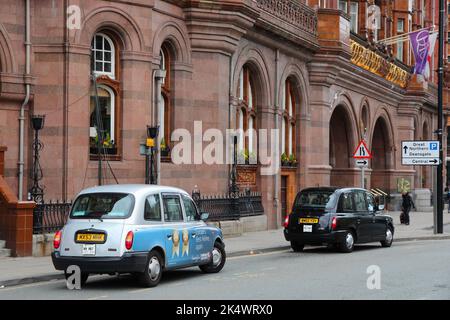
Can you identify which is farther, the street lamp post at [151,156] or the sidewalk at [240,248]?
Answer: the street lamp post at [151,156]

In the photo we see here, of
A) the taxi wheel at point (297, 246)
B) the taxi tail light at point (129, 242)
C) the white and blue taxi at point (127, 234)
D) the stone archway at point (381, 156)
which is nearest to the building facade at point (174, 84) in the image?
the taxi wheel at point (297, 246)

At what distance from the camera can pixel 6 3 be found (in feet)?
67.4

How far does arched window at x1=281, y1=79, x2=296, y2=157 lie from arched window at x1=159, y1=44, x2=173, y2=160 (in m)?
8.13

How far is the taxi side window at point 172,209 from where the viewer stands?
1532cm

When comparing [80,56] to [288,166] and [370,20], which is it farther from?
[370,20]

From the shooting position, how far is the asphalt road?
43.8 feet

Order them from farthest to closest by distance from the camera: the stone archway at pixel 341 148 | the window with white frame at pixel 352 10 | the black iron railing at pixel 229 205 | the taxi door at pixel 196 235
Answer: the window with white frame at pixel 352 10
the stone archway at pixel 341 148
the black iron railing at pixel 229 205
the taxi door at pixel 196 235

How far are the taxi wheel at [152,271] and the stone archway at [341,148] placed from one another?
2608 cm

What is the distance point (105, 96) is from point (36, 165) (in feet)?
10.1

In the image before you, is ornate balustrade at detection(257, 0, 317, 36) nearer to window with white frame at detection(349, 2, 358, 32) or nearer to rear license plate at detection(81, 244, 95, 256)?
window with white frame at detection(349, 2, 358, 32)

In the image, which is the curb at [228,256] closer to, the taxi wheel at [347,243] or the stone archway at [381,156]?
the taxi wheel at [347,243]
